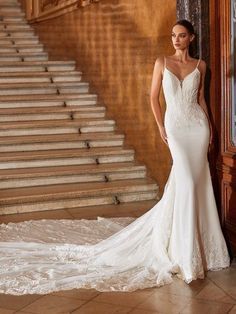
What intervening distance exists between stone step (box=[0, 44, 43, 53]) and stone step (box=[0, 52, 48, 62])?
0.46ft

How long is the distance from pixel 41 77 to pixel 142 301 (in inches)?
259

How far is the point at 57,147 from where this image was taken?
815 centimetres

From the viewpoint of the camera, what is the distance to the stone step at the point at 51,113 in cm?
860

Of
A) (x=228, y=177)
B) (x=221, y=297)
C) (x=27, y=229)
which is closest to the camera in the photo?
(x=221, y=297)

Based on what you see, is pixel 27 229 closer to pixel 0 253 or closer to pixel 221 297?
pixel 0 253

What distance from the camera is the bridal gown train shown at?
4.18 meters

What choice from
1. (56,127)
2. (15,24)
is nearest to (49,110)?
(56,127)

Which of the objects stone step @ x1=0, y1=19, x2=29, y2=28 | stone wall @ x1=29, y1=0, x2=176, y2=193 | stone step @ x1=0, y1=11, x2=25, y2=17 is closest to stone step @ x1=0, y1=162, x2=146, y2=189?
stone wall @ x1=29, y1=0, x2=176, y2=193

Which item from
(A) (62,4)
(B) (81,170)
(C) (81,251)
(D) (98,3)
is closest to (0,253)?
(C) (81,251)

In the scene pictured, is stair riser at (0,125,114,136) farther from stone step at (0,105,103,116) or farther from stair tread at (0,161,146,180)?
stair tread at (0,161,146,180)

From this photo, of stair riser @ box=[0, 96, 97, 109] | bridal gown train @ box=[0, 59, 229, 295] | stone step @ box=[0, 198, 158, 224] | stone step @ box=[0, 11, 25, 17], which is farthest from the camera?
stone step @ box=[0, 11, 25, 17]

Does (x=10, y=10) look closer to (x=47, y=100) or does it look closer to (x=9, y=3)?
(x=9, y=3)

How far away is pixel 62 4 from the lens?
404 inches

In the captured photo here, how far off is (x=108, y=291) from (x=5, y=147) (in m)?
4.32
